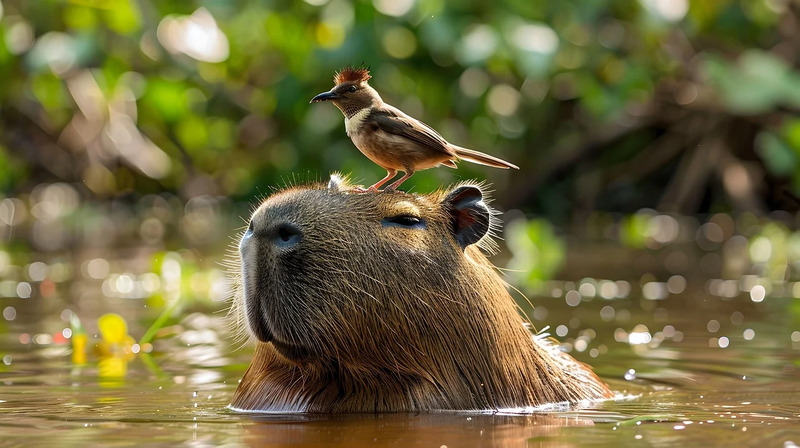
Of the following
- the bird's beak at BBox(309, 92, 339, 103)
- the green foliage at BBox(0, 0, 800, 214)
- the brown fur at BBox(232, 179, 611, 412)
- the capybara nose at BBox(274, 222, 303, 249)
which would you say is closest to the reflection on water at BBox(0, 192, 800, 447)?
the brown fur at BBox(232, 179, 611, 412)

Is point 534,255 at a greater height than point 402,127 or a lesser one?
greater

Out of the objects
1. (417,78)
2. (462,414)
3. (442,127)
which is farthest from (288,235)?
(417,78)

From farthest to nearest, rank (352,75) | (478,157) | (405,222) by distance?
1. (478,157)
2. (352,75)
3. (405,222)

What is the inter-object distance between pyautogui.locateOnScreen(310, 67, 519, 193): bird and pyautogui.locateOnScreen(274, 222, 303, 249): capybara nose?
0.37 metres

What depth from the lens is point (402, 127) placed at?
378 centimetres

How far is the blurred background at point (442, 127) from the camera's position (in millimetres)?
9359

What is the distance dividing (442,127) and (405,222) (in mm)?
7886

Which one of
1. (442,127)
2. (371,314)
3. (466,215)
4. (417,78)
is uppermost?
(417,78)

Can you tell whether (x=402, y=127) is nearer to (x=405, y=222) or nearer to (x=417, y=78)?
(x=405, y=222)

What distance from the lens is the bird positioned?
380 centimetres

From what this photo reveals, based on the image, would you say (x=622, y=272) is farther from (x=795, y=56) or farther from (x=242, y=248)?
(x=242, y=248)

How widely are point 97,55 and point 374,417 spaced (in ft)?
32.1

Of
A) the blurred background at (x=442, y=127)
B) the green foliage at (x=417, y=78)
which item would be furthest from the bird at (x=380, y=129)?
the green foliage at (x=417, y=78)

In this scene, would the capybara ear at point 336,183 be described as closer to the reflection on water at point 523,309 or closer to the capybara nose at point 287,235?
the capybara nose at point 287,235
